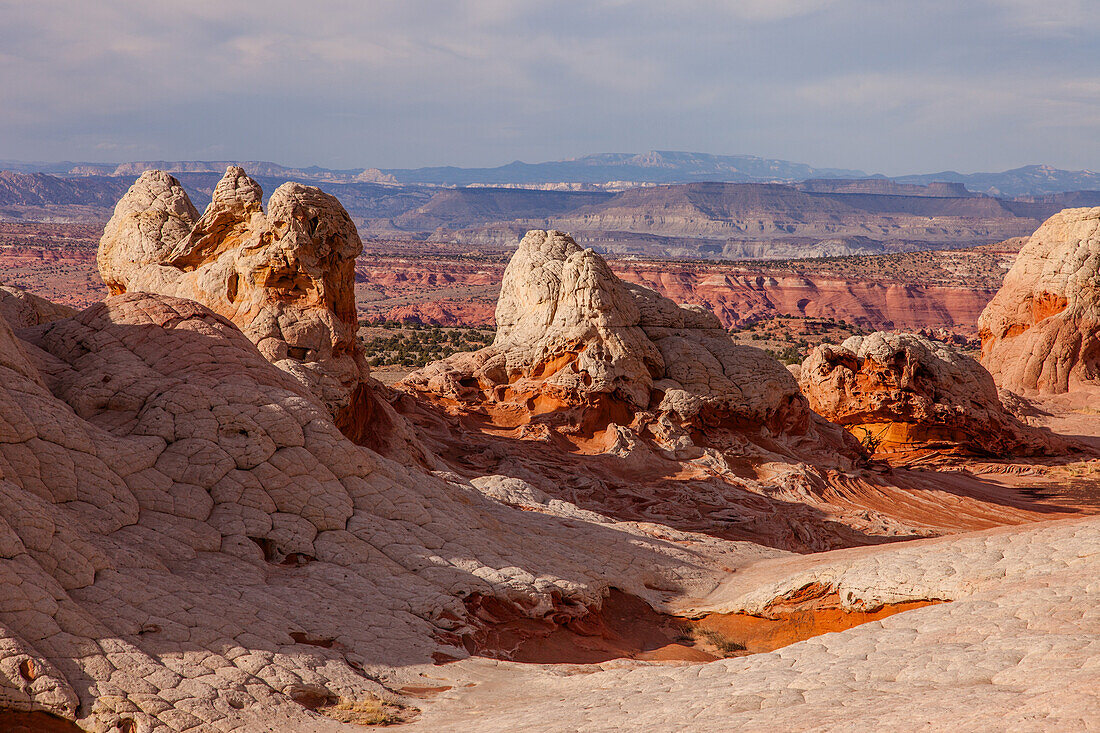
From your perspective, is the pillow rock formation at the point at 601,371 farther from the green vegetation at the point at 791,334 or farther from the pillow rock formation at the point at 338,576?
the green vegetation at the point at 791,334

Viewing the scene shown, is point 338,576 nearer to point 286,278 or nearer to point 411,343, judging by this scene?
point 286,278

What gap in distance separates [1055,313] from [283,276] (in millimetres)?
26364

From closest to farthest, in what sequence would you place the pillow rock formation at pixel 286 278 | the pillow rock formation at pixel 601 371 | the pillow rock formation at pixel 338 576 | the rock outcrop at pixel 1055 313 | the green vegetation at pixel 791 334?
1. the pillow rock formation at pixel 338 576
2. the pillow rock formation at pixel 286 278
3. the pillow rock formation at pixel 601 371
4. the rock outcrop at pixel 1055 313
5. the green vegetation at pixel 791 334

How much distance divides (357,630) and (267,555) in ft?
4.61

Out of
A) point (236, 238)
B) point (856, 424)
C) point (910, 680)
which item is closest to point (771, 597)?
point (910, 680)

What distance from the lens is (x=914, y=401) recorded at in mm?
22703

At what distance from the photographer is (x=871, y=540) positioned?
1551 centimetres

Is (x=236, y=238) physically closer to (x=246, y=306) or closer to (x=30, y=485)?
(x=246, y=306)

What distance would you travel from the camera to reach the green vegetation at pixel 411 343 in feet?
112

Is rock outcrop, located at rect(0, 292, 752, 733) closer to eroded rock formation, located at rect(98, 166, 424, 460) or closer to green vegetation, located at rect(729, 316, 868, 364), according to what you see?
eroded rock formation, located at rect(98, 166, 424, 460)

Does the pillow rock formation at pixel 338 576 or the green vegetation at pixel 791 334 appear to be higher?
the pillow rock formation at pixel 338 576

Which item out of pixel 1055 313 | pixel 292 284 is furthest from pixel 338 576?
pixel 1055 313

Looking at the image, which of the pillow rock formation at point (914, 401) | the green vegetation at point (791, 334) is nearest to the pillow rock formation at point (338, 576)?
the pillow rock formation at point (914, 401)

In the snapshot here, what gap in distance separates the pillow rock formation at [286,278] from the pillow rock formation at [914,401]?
13607 millimetres
